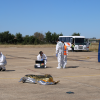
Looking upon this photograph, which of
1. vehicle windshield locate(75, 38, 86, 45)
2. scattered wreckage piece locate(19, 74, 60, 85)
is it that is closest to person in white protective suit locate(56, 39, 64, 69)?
scattered wreckage piece locate(19, 74, 60, 85)

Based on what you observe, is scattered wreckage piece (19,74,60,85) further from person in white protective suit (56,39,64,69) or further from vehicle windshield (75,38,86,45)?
vehicle windshield (75,38,86,45)

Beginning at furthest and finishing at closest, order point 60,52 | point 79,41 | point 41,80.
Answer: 1. point 79,41
2. point 60,52
3. point 41,80

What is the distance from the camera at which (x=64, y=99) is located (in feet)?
20.2

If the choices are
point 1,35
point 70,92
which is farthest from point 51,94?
point 1,35

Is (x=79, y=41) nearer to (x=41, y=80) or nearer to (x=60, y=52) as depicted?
(x=60, y=52)

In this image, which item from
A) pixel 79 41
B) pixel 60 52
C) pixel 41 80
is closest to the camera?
pixel 41 80

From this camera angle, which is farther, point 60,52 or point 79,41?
point 79,41

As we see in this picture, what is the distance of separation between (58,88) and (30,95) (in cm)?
144

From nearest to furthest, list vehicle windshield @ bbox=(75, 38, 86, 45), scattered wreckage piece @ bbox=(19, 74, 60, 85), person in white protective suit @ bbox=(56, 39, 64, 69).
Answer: scattered wreckage piece @ bbox=(19, 74, 60, 85)
person in white protective suit @ bbox=(56, 39, 64, 69)
vehicle windshield @ bbox=(75, 38, 86, 45)

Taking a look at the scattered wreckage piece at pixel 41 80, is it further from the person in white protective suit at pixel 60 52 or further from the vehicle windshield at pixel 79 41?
the vehicle windshield at pixel 79 41

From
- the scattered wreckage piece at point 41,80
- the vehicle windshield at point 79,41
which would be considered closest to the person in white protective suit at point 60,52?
the scattered wreckage piece at point 41,80

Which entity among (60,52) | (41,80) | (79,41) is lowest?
(41,80)

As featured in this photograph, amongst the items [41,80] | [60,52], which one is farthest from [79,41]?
[41,80]

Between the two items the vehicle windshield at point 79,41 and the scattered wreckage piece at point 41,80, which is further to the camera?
the vehicle windshield at point 79,41
